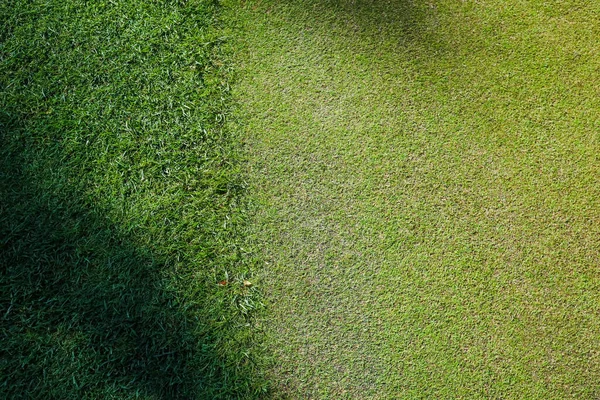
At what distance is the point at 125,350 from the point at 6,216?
71cm

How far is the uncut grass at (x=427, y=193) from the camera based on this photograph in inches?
82.4

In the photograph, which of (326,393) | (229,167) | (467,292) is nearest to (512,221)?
(467,292)

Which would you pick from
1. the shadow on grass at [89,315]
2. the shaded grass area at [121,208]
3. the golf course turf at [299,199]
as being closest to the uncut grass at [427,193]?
the golf course turf at [299,199]

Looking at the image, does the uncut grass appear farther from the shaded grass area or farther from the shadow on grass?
the shadow on grass

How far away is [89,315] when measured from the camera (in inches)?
80.4

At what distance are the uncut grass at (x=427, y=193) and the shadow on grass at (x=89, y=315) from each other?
29cm

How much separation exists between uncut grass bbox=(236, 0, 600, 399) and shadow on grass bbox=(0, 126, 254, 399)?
29cm

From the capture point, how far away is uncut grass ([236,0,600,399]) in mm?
2092

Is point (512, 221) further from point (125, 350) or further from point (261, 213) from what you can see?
point (125, 350)

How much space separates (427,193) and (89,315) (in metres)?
1.39

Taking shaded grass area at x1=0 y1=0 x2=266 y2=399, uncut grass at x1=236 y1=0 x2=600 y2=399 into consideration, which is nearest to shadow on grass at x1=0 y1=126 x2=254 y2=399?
shaded grass area at x1=0 y1=0 x2=266 y2=399

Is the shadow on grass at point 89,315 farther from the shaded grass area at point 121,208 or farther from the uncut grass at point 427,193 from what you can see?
the uncut grass at point 427,193

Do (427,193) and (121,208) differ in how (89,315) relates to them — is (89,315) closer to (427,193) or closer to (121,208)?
(121,208)

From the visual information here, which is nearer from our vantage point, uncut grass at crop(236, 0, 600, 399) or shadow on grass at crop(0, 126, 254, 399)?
shadow on grass at crop(0, 126, 254, 399)
